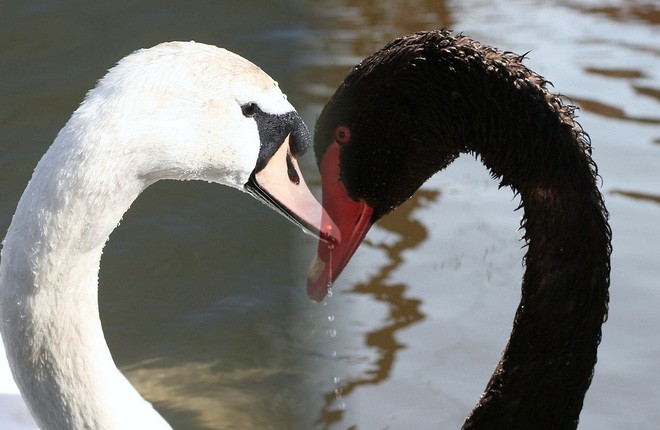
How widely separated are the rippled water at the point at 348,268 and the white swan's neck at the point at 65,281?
3.90 ft

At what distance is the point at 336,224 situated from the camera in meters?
3.40

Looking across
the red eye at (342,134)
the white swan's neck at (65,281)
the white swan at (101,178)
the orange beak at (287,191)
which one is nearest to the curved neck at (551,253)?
the red eye at (342,134)

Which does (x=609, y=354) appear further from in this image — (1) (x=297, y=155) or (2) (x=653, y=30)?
(2) (x=653, y=30)

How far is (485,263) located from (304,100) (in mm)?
1452

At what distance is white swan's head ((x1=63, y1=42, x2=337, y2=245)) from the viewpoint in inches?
103

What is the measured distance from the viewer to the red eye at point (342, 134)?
128 inches

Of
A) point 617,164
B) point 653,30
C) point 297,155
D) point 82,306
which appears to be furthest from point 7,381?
point 653,30

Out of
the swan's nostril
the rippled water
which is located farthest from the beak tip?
the rippled water

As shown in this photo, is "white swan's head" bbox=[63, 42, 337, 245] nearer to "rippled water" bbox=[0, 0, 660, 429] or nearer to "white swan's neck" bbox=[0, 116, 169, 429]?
"white swan's neck" bbox=[0, 116, 169, 429]

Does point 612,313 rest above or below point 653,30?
below

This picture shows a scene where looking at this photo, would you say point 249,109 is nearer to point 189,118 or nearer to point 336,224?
point 189,118

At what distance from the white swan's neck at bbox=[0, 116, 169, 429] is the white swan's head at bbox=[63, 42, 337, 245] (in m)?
0.03

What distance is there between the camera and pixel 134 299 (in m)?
4.75

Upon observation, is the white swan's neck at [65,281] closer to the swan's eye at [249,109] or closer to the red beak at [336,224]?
the swan's eye at [249,109]
